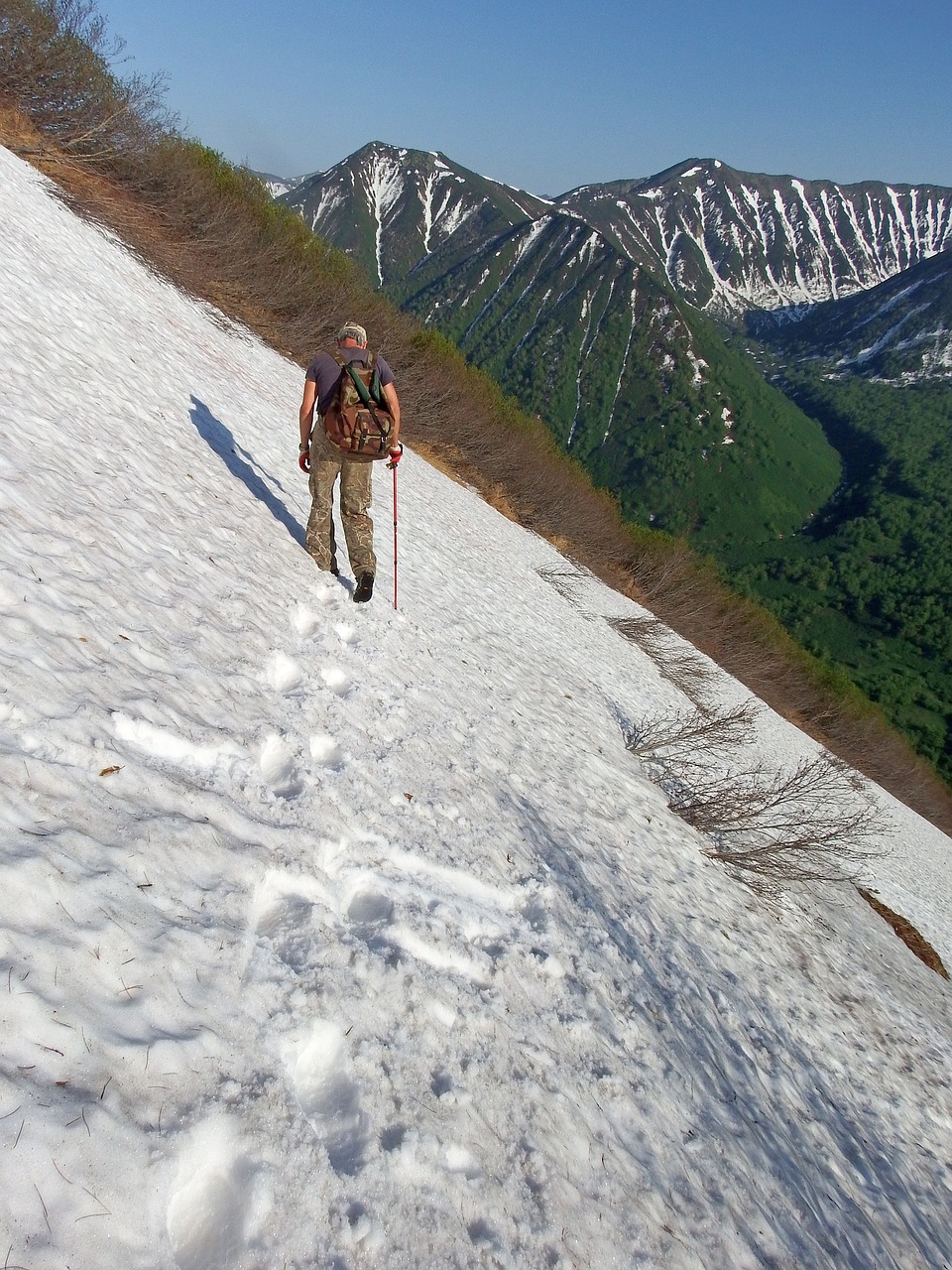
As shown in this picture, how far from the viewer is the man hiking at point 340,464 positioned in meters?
6.18

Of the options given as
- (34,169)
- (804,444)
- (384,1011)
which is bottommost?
(384,1011)

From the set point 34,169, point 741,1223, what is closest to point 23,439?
point 741,1223

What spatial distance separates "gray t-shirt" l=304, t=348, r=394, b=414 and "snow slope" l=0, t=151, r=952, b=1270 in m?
1.66

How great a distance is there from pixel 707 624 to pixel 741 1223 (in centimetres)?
3510

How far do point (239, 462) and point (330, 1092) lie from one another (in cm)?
774

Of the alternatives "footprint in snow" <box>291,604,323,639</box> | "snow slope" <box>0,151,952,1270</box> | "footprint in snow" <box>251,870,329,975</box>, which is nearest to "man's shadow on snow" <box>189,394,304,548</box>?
"snow slope" <box>0,151,952,1270</box>

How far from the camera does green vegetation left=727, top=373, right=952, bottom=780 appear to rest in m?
75.9

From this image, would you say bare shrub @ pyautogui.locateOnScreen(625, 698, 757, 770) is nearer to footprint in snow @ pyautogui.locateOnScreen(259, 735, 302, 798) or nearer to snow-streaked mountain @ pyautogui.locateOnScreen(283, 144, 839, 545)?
footprint in snow @ pyautogui.locateOnScreen(259, 735, 302, 798)

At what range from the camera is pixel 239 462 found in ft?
28.9

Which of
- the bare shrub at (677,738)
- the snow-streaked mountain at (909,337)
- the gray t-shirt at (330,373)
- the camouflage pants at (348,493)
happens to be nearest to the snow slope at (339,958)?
the camouflage pants at (348,493)

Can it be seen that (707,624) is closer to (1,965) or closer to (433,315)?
(1,965)

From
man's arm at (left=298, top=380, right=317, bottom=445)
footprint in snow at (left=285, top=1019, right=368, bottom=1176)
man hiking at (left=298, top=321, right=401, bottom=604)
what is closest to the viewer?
footprint in snow at (left=285, top=1019, right=368, bottom=1176)

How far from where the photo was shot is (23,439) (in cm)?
545

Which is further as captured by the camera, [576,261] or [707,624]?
[576,261]
